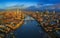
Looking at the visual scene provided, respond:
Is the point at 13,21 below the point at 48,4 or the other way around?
below

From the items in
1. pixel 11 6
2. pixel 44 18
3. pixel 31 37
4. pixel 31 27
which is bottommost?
pixel 31 37

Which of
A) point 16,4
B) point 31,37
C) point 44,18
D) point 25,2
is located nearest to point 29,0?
point 25,2

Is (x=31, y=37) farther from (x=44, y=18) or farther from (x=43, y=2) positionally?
(x=43, y=2)

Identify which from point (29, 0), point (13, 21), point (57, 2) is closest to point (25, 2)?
point (29, 0)

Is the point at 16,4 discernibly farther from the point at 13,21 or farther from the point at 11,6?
the point at 13,21

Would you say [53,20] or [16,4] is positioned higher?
[16,4]

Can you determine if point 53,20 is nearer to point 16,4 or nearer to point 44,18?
point 44,18
